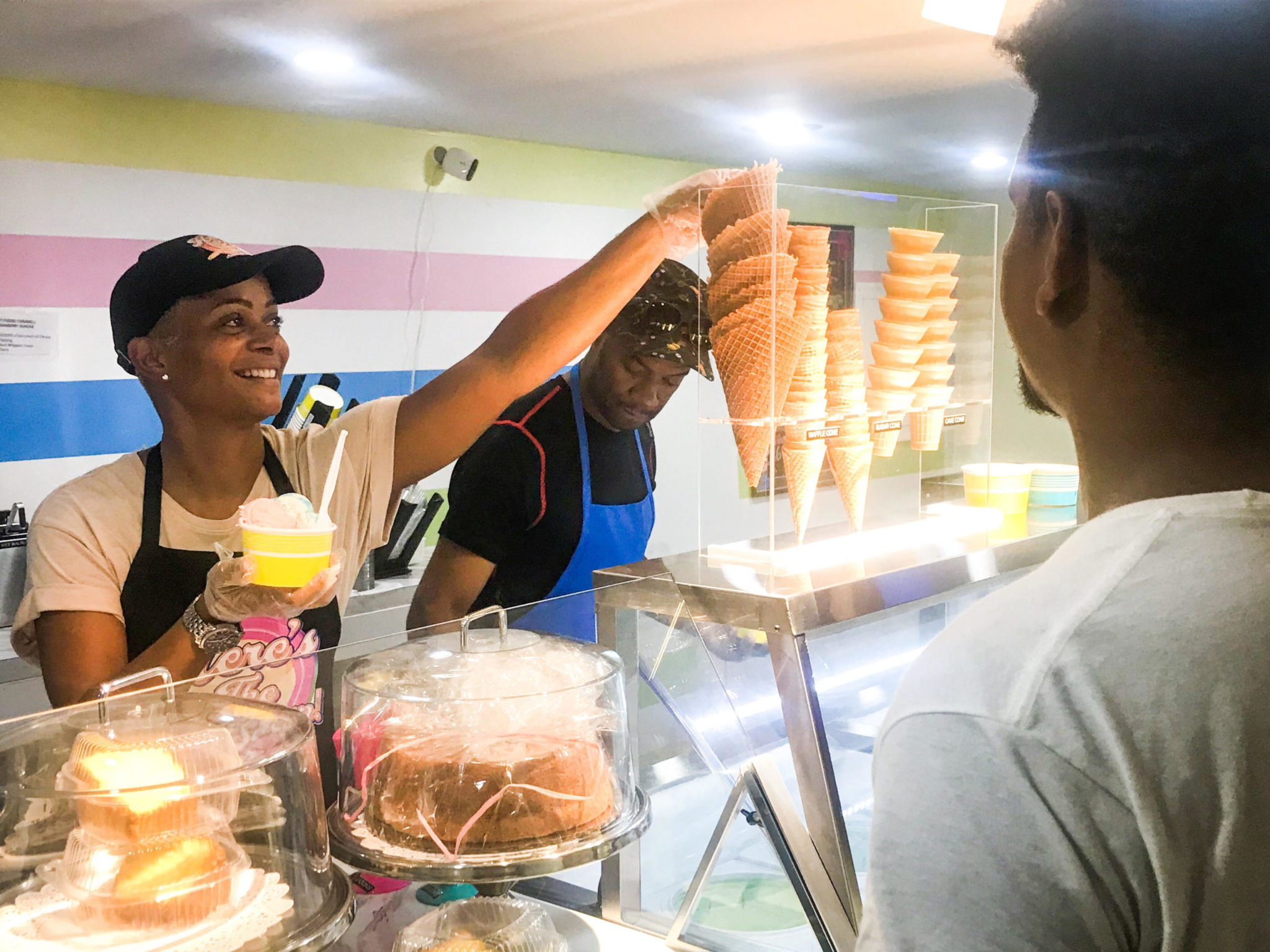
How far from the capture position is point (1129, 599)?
68 centimetres

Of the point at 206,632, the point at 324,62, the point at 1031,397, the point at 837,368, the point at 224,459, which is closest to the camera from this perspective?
the point at 1031,397

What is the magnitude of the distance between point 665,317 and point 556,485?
57 cm

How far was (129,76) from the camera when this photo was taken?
3.31 metres

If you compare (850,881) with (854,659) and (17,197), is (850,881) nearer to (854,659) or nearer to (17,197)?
(854,659)

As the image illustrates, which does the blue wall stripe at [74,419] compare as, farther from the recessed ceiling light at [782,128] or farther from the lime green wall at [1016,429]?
the lime green wall at [1016,429]

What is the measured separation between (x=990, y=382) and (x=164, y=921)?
67.0 inches

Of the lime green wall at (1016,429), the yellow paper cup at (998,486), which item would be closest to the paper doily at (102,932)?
the yellow paper cup at (998,486)

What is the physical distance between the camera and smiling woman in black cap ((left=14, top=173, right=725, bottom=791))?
2.09 meters

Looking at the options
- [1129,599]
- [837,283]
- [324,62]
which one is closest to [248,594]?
[837,283]

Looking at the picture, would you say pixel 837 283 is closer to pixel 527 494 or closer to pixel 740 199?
pixel 740 199

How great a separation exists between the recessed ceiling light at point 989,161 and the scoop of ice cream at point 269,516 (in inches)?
180

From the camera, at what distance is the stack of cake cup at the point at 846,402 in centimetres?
178

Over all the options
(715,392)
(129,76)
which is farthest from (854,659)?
(129,76)

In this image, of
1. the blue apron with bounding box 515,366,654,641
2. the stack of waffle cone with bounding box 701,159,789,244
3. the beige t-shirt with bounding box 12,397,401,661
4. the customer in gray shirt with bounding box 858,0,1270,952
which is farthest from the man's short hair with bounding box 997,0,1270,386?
the blue apron with bounding box 515,366,654,641
